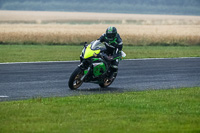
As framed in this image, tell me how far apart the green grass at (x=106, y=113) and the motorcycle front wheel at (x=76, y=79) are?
1.17 metres

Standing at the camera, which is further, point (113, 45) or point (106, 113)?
point (113, 45)

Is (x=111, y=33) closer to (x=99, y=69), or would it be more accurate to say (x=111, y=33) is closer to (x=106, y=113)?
(x=99, y=69)

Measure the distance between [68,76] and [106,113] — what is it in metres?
7.42

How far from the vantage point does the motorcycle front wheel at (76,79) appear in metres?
14.0

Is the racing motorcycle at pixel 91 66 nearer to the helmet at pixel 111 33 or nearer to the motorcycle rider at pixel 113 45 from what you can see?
the motorcycle rider at pixel 113 45

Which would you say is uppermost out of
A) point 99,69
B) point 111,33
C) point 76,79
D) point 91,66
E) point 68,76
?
point 111,33

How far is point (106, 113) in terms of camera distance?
10289 millimetres

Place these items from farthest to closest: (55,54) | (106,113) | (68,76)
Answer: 1. (55,54)
2. (68,76)
3. (106,113)

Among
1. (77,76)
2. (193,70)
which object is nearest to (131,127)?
(77,76)

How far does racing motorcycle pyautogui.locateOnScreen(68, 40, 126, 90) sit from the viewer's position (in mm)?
14039

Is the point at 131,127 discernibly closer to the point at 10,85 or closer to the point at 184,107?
the point at 184,107

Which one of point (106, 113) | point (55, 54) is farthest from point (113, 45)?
point (55, 54)

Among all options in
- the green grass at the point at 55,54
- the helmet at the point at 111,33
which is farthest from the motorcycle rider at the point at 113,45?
the green grass at the point at 55,54

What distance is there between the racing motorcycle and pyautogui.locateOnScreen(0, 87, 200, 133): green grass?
1.20 meters
